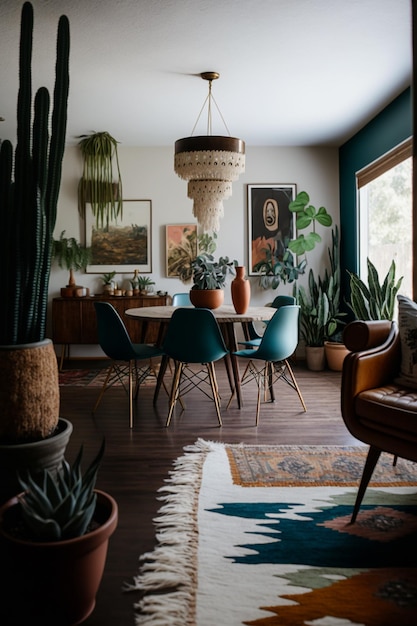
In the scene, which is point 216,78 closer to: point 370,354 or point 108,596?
point 370,354

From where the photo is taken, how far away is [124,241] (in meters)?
6.90

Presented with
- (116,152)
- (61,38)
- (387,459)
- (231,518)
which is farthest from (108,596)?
(116,152)

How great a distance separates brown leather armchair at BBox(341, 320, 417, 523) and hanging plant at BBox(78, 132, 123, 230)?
15.7 ft

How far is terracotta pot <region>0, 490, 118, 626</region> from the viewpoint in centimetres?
148

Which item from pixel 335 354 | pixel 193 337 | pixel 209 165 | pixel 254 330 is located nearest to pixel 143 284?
pixel 254 330

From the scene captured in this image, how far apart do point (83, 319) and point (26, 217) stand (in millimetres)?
4627

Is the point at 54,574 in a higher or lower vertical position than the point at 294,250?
lower

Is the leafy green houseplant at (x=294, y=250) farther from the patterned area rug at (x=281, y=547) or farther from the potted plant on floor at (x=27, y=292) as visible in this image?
the potted plant on floor at (x=27, y=292)

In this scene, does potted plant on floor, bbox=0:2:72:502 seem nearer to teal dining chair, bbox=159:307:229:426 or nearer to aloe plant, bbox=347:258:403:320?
teal dining chair, bbox=159:307:229:426

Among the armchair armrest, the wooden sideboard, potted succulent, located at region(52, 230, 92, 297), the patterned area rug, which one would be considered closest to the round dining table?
the patterned area rug

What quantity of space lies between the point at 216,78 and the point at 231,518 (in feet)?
11.0

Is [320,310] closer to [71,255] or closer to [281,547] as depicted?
[71,255]

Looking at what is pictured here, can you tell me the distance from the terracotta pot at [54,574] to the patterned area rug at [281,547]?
0.68 ft

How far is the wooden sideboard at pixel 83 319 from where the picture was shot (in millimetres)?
6441
